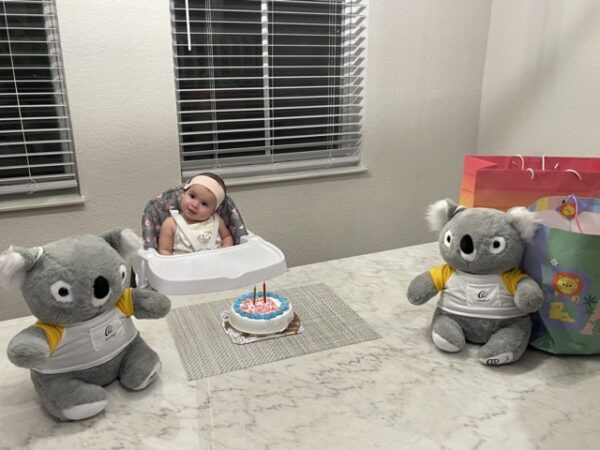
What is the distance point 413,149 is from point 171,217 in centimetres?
128

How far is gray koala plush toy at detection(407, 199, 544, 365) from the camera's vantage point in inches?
42.8

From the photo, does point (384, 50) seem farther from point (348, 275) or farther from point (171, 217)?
point (171, 217)

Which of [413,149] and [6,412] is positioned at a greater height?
[413,149]

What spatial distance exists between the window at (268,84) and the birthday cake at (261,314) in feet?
2.83

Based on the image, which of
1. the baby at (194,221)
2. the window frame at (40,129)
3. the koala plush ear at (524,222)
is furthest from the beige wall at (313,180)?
the koala plush ear at (524,222)

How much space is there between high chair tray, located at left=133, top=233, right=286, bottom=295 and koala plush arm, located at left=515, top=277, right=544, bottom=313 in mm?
533

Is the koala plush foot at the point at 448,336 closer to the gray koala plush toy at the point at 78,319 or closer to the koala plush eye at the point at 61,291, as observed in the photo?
the gray koala plush toy at the point at 78,319

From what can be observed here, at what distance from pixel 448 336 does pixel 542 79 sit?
4.60 feet

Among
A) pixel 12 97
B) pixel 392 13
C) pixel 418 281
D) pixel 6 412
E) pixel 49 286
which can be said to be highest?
pixel 392 13

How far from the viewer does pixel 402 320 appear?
130 centimetres

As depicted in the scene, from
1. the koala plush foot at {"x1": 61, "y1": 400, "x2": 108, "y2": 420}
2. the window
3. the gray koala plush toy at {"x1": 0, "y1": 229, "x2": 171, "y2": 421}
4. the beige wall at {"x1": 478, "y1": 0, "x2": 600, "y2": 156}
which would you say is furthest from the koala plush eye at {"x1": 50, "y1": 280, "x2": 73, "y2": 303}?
the beige wall at {"x1": 478, "y1": 0, "x2": 600, "y2": 156}

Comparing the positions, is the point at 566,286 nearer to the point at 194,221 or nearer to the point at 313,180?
the point at 194,221

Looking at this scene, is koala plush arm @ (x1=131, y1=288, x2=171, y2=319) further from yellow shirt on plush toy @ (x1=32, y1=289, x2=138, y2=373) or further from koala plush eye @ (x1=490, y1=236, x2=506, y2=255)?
koala plush eye @ (x1=490, y1=236, x2=506, y2=255)

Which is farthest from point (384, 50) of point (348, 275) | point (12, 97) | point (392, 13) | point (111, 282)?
point (111, 282)
